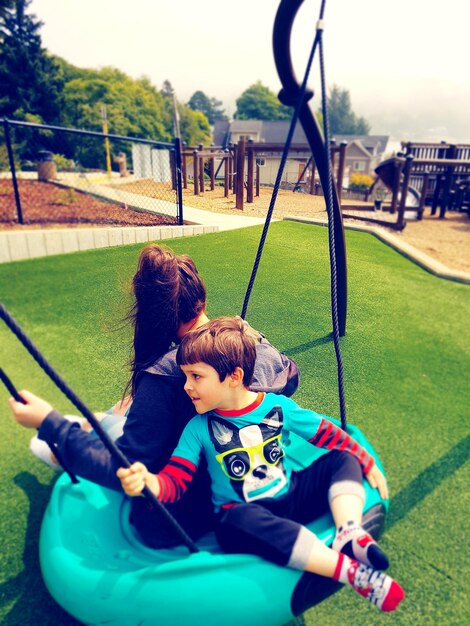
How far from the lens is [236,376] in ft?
4.49

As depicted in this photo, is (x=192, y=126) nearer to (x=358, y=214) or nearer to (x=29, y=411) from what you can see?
(x=358, y=214)


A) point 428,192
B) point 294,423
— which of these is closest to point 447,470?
point 294,423

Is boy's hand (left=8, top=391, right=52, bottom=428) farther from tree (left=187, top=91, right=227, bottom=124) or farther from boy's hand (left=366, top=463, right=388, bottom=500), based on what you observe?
tree (left=187, top=91, right=227, bottom=124)

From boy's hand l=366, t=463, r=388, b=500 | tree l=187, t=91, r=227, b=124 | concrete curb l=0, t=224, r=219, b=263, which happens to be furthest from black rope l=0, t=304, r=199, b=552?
tree l=187, t=91, r=227, b=124

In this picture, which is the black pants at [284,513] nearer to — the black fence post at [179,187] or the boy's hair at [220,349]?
the boy's hair at [220,349]

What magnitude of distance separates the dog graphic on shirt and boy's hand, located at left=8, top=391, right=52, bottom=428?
19.3 inches

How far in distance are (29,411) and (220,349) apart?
519mm

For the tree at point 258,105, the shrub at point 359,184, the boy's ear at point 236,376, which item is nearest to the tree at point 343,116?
the tree at point 258,105

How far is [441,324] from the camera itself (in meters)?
3.59

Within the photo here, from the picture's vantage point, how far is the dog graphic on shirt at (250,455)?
140 centimetres

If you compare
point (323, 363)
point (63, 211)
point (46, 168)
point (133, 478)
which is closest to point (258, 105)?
point (46, 168)

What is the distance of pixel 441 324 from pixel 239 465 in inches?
107

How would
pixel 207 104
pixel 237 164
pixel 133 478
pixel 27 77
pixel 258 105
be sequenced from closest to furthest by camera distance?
pixel 133 478 < pixel 237 164 < pixel 27 77 < pixel 258 105 < pixel 207 104

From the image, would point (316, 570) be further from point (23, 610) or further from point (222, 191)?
point (222, 191)
